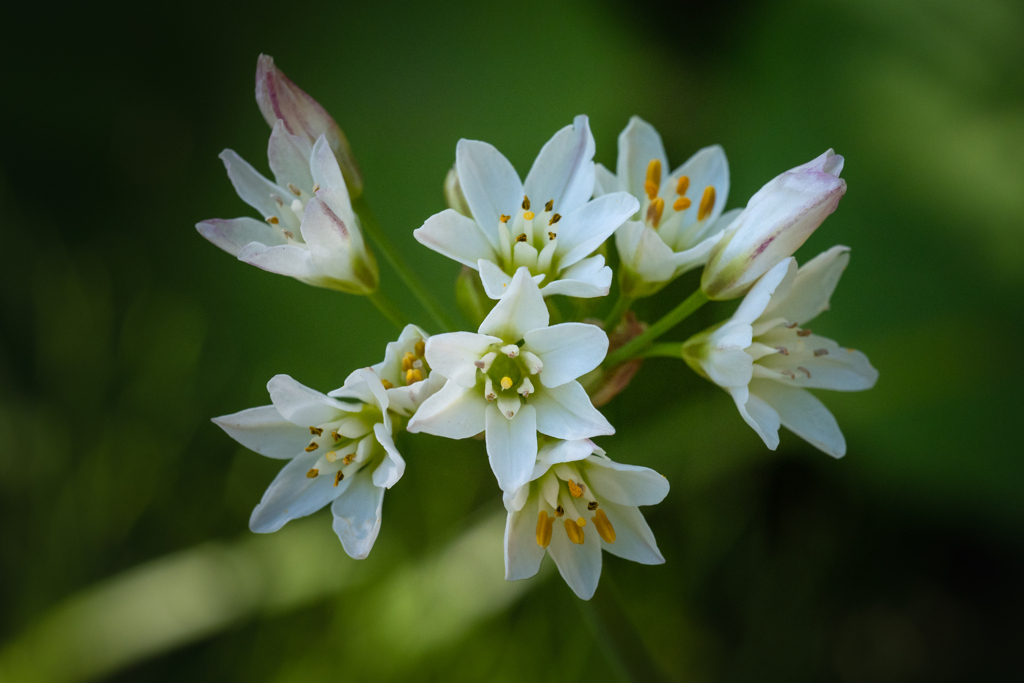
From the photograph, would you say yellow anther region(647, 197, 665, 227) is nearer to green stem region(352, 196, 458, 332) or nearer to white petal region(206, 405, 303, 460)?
green stem region(352, 196, 458, 332)

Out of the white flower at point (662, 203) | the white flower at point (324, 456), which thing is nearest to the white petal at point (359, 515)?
the white flower at point (324, 456)

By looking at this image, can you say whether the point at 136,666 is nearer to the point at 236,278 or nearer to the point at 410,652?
the point at 410,652

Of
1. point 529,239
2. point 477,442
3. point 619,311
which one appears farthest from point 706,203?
point 477,442

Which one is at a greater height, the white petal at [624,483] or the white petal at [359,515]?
the white petal at [624,483]

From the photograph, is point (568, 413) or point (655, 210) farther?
point (655, 210)

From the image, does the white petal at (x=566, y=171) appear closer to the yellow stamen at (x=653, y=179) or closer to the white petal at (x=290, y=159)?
the yellow stamen at (x=653, y=179)

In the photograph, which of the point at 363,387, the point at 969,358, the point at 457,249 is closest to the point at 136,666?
the point at 363,387

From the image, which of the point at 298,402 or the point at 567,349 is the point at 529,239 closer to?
the point at 567,349
